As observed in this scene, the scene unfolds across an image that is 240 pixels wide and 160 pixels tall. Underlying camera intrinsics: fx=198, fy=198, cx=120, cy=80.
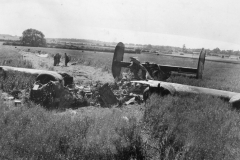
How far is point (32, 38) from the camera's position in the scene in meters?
74.4

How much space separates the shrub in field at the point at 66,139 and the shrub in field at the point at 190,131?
641 mm

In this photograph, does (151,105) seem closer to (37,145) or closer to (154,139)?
(154,139)

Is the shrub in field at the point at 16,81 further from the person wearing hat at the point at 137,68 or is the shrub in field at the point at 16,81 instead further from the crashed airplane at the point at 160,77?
the person wearing hat at the point at 137,68

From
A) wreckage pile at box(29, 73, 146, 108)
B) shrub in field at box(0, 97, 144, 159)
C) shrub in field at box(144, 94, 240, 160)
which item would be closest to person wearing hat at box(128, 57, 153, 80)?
wreckage pile at box(29, 73, 146, 108)

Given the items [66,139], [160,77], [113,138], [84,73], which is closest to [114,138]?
[113,138]

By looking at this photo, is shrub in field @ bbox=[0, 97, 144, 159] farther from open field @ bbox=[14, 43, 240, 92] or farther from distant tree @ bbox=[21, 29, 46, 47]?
distant tree @ bbox=[21, 29, 46, 47]

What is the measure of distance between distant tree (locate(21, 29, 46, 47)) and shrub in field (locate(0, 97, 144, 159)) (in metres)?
76.3

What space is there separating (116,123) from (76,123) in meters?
0.97

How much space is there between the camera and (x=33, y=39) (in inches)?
2908

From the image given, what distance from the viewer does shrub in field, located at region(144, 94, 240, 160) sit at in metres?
4.04

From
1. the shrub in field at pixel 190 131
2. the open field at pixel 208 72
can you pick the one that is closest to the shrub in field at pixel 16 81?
the shrub in field at pixel 190 131

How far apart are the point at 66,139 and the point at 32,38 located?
79.1 meters

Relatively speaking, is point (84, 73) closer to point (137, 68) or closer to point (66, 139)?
point (137, 68)

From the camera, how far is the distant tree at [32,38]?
74075 mm
